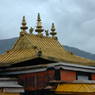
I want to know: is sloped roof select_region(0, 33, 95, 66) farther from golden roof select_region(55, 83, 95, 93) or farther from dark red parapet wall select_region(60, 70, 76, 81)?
golden roof select_region(55, 83, 95, 93)

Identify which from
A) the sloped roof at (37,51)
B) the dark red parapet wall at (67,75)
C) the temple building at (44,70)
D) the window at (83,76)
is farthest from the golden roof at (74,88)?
the window at (83,76)

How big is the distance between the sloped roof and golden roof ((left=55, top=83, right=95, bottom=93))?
1.25 meters

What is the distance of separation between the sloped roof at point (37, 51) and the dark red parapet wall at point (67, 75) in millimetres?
567

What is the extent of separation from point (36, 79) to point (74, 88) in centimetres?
210

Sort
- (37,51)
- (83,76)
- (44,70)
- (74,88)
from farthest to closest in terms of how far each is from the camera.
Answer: (83,76) → (37,51) → (44,70) → (74,88)

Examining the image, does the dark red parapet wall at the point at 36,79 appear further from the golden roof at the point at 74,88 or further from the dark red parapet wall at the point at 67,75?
the golden roof at the point at 74,88

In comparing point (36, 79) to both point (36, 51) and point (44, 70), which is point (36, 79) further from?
point (36, 51)

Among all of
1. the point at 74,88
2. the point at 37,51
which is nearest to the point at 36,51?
the point at 37,51

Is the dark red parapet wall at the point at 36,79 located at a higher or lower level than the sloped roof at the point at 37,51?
lower

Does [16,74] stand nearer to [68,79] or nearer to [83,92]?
[68,79]

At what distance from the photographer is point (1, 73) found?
597 inches

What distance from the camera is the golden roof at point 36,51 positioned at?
1446cm

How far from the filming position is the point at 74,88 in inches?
528

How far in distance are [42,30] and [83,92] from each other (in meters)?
5.20
